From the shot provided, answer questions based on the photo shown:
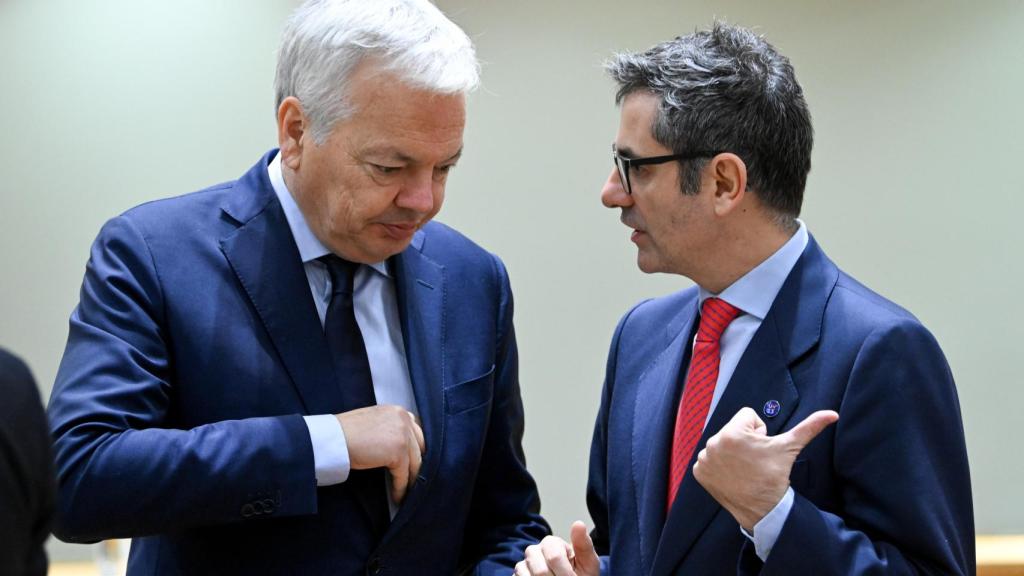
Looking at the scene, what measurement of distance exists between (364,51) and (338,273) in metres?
0.40

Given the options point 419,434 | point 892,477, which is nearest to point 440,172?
point 419,434

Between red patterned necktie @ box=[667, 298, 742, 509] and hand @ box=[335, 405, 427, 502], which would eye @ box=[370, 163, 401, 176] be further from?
red patterned necktie @ box=[667, 298, 742, 509]

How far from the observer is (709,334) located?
2.22 m

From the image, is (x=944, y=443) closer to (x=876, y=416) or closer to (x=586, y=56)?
(x=876, y=416)

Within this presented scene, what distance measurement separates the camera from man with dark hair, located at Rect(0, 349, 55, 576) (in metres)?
0.91

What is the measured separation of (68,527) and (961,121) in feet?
12.2

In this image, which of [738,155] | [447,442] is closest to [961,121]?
[738,155]

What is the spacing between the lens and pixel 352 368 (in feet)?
7.13

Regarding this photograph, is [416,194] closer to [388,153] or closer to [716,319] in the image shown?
[388,153]

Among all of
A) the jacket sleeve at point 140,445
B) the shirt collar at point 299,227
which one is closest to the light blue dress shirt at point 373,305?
the shirt collar at point 299,227

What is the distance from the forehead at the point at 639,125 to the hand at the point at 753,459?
23.3 inches

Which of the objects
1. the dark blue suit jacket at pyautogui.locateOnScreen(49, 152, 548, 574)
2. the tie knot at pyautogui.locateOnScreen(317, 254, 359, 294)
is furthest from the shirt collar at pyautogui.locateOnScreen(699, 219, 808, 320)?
the tie knot at pyautogui.locateOnScreen(317, 254, 359, 294)

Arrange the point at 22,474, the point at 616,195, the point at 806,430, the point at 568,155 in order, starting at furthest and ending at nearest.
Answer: the point at 568,155
the point at 616,195
the point at 806,430
the point at 22,474

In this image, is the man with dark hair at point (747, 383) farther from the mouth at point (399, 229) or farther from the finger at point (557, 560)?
the mouth at point (399, 229)
